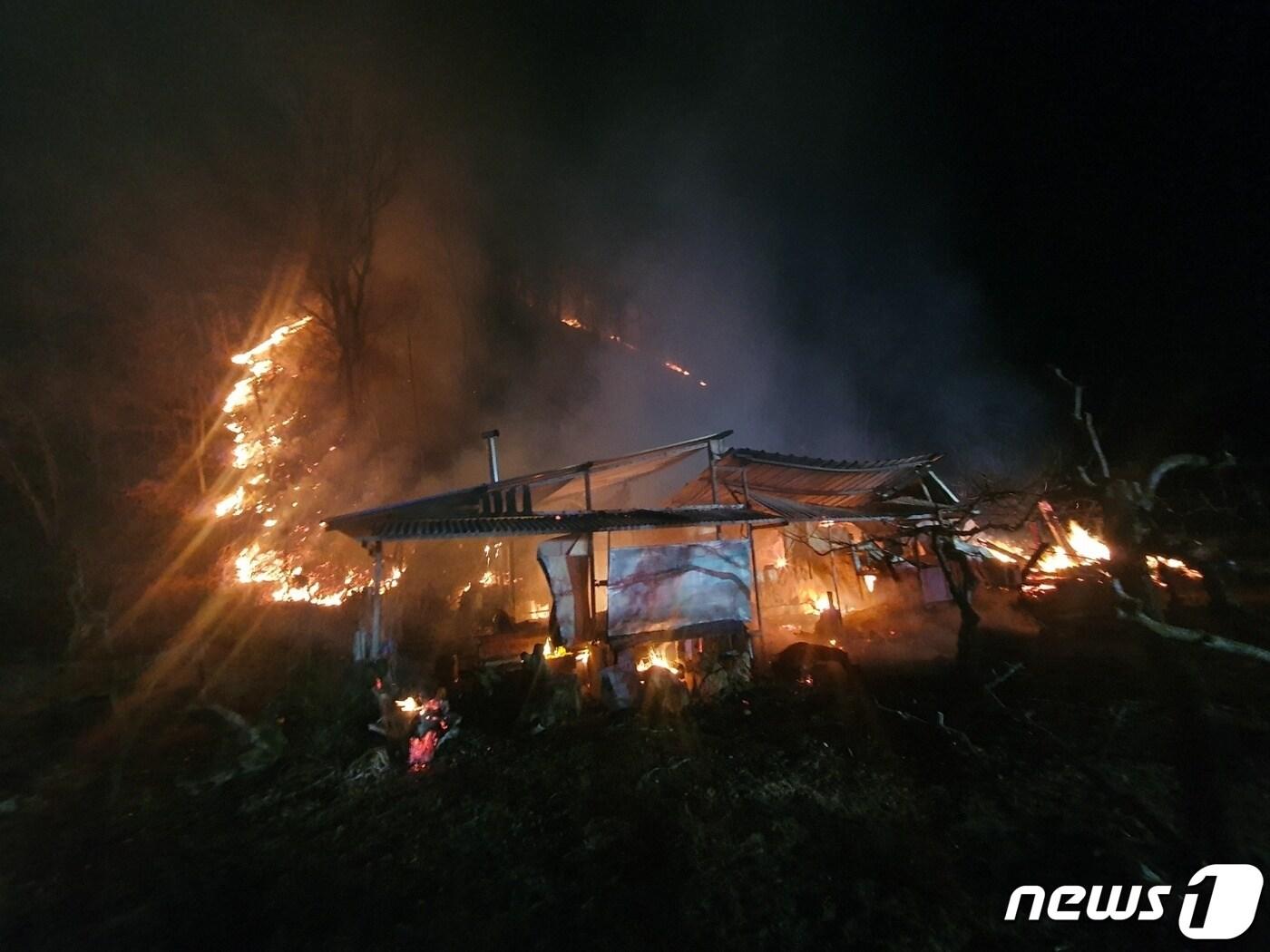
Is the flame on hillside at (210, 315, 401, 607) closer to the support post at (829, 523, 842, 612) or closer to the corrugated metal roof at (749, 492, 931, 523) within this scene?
the corrugated metal roof at (749, 492, 931, 523)

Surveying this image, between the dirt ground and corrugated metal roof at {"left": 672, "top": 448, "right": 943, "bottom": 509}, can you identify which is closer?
the dirt ground

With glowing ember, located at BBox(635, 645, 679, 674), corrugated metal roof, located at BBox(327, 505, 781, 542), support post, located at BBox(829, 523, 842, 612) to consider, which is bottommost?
glowing ember, located at BBox(635, 645, 679, 674)

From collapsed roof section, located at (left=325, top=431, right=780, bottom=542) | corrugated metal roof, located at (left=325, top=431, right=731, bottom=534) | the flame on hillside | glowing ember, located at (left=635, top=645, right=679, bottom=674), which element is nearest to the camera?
collapsed roof section, located at (left=325, top=431, right=780, bottom=542)

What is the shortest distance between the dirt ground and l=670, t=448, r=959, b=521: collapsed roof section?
4.83 m

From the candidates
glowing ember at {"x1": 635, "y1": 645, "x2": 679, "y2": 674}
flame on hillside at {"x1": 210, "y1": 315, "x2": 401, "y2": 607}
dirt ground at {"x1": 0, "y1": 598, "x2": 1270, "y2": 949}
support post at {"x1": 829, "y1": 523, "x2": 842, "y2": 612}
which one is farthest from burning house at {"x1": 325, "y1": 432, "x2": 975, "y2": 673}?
flame on hillside at {"x1": 210, "y1": 315, "x2": 401, "y2": 607}

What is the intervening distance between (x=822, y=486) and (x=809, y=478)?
1152 millimetres

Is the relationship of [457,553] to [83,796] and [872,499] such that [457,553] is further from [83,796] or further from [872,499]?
[872,499]

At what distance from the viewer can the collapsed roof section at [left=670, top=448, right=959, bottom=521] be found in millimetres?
11570

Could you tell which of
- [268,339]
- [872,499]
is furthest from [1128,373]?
[268,339]

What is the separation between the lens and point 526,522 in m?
9.58

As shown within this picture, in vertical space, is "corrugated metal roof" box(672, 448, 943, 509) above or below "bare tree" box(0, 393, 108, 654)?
below

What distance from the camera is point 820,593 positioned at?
56.0 feet

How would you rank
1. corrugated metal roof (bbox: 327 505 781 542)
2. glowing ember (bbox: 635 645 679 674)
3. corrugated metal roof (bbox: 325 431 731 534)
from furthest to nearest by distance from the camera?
glowing ember (bbox: 635 645 679 674) → corrugated metal roof (bbox: 325 431 731 534) → corrugated metal roof (bbox: 327 505 781 542)

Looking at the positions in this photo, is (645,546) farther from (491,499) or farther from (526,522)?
(491,499)
